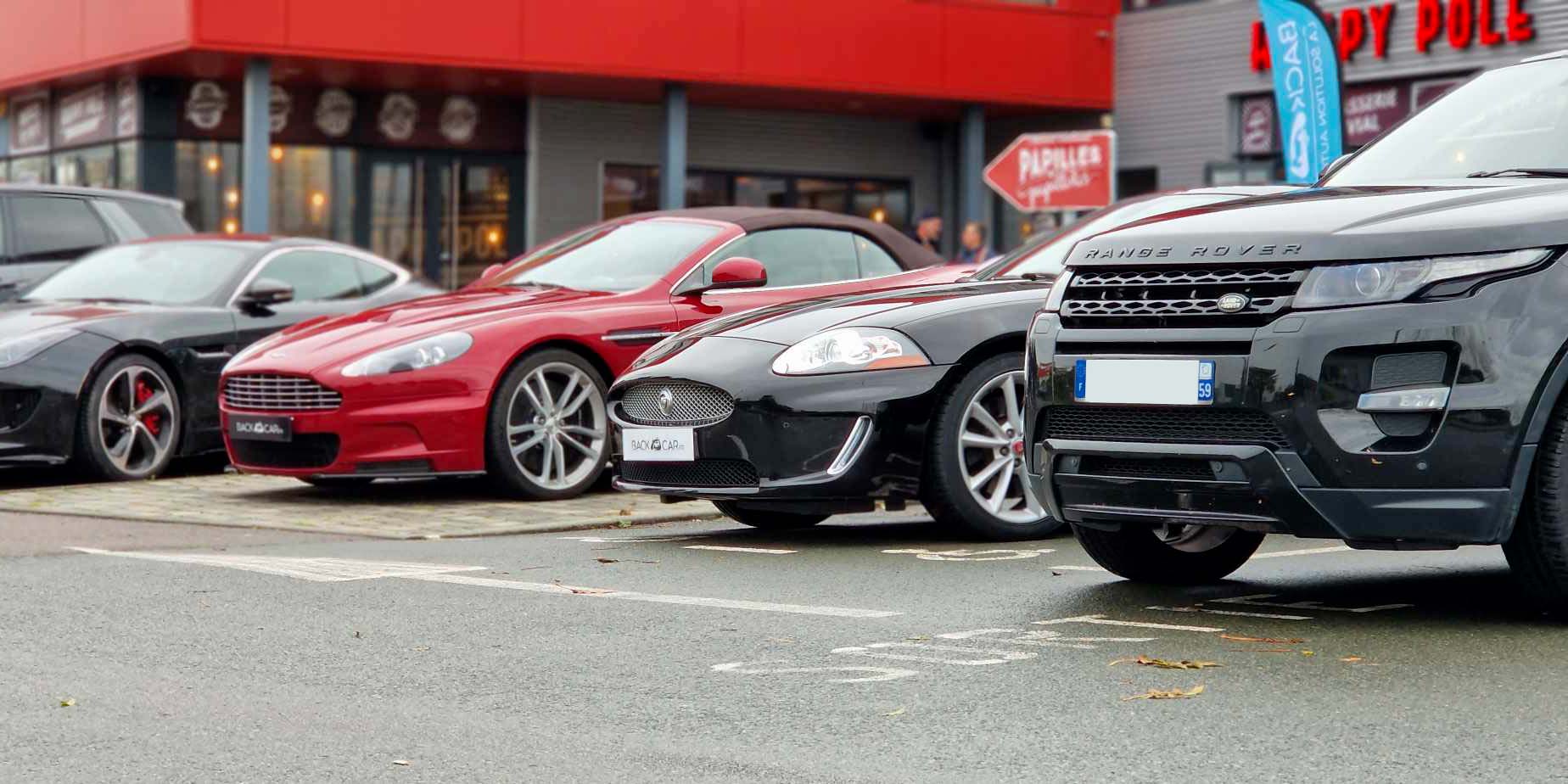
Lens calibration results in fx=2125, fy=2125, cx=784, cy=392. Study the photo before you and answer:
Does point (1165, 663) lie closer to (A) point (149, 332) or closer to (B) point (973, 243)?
(A) point (149, 332)

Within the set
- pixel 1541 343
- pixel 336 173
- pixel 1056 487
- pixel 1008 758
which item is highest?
pixel 336 173

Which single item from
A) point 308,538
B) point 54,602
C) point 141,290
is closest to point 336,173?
point 141,290

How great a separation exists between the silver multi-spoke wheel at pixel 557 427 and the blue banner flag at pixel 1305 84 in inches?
269

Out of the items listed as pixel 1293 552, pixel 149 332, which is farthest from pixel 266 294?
pixel 1293 552

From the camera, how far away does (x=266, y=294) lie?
11.8 metres

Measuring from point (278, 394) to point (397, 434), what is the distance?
2.13ft

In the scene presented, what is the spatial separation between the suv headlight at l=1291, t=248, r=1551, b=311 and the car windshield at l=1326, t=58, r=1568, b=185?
0.89m

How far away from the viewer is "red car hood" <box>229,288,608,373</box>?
9.80m

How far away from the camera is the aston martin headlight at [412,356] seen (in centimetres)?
963

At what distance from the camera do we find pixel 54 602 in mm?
6445

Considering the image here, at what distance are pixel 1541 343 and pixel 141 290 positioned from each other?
8946 mm

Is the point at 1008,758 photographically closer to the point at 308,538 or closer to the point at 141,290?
the point at 308,538

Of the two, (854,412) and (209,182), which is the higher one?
(209,182)

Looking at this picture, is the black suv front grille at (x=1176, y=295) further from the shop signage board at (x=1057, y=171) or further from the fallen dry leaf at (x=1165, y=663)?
the shop signage board at (x=1057, y=171)
